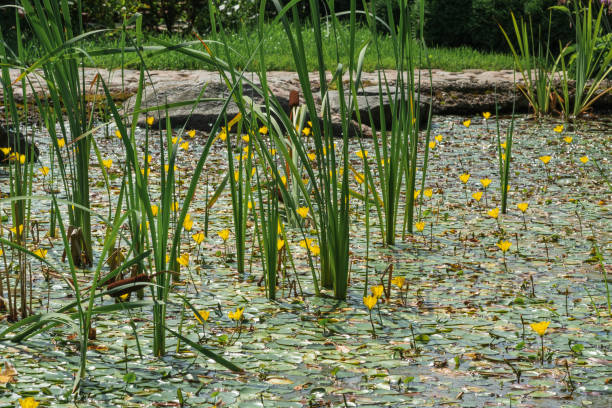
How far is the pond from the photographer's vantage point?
1.71m

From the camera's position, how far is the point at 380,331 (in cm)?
208

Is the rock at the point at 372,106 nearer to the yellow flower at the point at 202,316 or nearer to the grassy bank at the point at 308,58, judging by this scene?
the grassy bank at the point at 308,58

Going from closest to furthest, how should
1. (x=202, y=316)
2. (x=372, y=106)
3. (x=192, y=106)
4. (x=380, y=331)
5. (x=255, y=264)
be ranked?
(x=202, y=316), (x=380, y=331), (x=255, y=264), (x=192, y=106), (x=372, y=106)

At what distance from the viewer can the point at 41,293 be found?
229 centimetres

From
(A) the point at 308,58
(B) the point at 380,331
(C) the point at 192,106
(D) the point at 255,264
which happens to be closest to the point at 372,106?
(C) the point at 192,106

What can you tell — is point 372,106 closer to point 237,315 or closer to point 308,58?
point 308,58

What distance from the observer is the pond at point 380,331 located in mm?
1709

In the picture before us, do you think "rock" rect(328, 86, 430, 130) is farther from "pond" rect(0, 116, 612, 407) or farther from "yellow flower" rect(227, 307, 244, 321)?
"yellow flower" rect(227, 307, 244, 321)

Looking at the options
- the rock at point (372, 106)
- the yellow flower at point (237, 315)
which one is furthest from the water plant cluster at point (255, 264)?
the rock at point (372, 106)

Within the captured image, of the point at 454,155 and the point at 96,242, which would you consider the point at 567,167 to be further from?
the point at 96,242

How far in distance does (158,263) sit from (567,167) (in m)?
3.32

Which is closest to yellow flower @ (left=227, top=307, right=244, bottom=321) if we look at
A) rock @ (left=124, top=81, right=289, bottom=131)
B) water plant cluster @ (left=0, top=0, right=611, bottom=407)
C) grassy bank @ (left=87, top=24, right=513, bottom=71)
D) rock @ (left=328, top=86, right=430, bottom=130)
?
water plant cluster @ (left=0, top=0, right=611, bottom=407)

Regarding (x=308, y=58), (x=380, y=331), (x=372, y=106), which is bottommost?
(x=380, y=331)

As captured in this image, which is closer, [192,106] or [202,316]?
[202,316]
